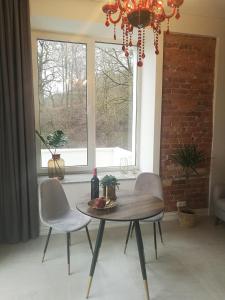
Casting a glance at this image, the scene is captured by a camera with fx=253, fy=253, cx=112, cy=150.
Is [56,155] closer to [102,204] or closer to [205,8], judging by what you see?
[102,204]

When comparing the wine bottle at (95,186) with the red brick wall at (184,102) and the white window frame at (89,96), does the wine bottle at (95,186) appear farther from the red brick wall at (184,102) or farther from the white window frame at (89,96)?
the red brick wall at (184,102)

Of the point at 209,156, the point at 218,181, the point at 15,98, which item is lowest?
the point at 218,181

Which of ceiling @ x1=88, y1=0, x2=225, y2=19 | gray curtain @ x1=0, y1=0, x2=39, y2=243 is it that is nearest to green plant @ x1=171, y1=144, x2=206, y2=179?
ceiling @ x1=88, y1=0, x2=225, y2=19

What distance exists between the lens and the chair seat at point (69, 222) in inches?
92.3

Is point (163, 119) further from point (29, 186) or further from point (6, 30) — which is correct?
point (6, 30)

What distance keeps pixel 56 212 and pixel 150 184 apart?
1.08 meters

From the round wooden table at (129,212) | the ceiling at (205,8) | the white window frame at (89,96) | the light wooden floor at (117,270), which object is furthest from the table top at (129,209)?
the ceiling at (205,8)

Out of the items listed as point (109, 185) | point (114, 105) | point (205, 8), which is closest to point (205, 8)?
point (205, 8)

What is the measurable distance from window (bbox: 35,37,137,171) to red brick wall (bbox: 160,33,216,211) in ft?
1.81

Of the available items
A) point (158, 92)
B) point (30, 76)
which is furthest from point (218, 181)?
point (30, 76)

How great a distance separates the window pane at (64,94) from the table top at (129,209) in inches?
54.2

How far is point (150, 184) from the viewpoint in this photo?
9.46ft

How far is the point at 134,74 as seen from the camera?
12.1ft

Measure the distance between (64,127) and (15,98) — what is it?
2.98 feet
